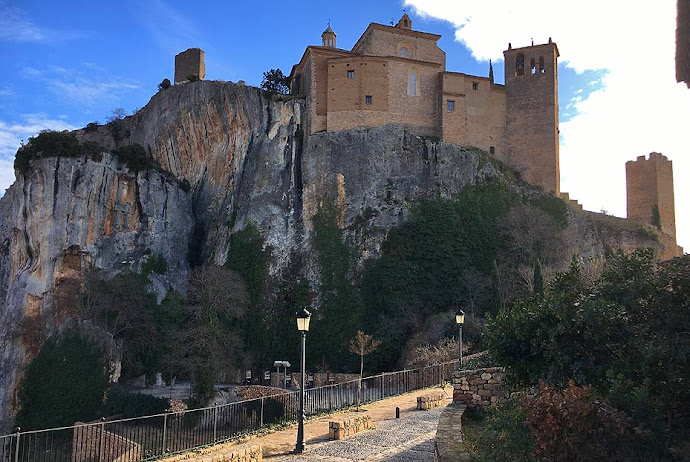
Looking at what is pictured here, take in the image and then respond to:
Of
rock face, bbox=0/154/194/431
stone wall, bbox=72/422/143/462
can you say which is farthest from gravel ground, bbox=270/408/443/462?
rock face, bbox=0/154/194/431

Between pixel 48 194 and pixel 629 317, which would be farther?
pixel 48 194

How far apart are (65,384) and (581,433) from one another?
30549 millimetres

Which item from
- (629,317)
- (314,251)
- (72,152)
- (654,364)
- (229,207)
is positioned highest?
(72,152)

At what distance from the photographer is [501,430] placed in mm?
7547

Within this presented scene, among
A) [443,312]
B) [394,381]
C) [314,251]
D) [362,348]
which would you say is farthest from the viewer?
[314,251]

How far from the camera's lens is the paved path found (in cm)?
1156

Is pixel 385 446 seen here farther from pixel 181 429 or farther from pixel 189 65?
pixel 189 65

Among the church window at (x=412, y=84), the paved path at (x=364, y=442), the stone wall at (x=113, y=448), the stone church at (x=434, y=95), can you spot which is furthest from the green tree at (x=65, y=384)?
the church window at (x=412, y=84)

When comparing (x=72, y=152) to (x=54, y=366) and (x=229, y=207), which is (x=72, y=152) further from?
(x=54, y=366)

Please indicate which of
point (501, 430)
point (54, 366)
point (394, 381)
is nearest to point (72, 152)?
point (54, 366)

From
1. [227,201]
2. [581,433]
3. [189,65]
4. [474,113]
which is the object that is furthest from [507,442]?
[189,65]

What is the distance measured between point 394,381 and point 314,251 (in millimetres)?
18890

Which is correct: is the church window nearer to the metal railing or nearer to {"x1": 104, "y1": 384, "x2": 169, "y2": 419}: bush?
{"x1": 104, "y1": 384, "x2": 169, "y2": 419}: bush

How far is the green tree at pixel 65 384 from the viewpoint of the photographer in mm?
30484
